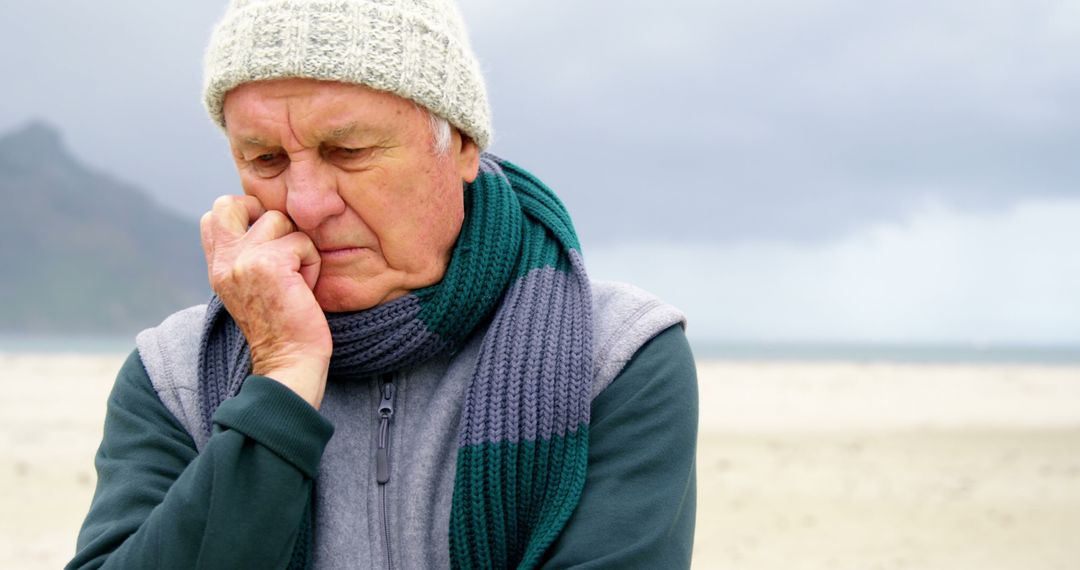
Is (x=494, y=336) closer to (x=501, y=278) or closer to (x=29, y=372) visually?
(x=501, y=278)

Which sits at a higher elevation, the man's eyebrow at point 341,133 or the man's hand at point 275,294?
the man's eyebrow at point 341,133

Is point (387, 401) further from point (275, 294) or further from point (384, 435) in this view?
point (275, 294)

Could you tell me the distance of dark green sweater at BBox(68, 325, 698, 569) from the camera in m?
1.84

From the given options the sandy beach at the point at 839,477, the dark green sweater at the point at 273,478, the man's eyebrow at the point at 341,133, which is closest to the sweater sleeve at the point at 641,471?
the dark green sweater at the point at 273,478

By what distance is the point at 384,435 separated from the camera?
2.19m

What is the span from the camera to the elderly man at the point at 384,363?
197cm

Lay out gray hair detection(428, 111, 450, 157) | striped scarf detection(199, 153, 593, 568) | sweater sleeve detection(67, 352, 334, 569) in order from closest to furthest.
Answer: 1. sweater sleeve detection(67, 352, 334, 569)
2. striped scarf detection(199, 153, 593, 568)
3. gray hair detection(428, 111, 450, 157)

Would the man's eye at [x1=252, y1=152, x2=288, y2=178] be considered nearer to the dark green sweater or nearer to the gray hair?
the gray hair

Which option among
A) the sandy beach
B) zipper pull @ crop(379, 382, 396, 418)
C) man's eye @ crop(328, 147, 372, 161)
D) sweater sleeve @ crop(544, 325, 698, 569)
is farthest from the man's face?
the sandy beach

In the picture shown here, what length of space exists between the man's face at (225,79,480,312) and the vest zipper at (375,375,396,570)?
207 millimetres

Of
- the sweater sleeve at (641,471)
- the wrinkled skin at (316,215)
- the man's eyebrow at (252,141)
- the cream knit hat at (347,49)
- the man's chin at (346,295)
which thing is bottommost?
the sweater sleeve at (641,471)

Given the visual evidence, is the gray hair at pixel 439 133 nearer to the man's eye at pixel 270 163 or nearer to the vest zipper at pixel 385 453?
the man's eye at pixel 270 163

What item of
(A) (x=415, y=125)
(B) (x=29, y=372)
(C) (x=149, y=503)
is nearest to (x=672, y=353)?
(A) (x=415, y=125)

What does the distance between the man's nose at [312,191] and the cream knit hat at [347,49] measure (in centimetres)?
19
